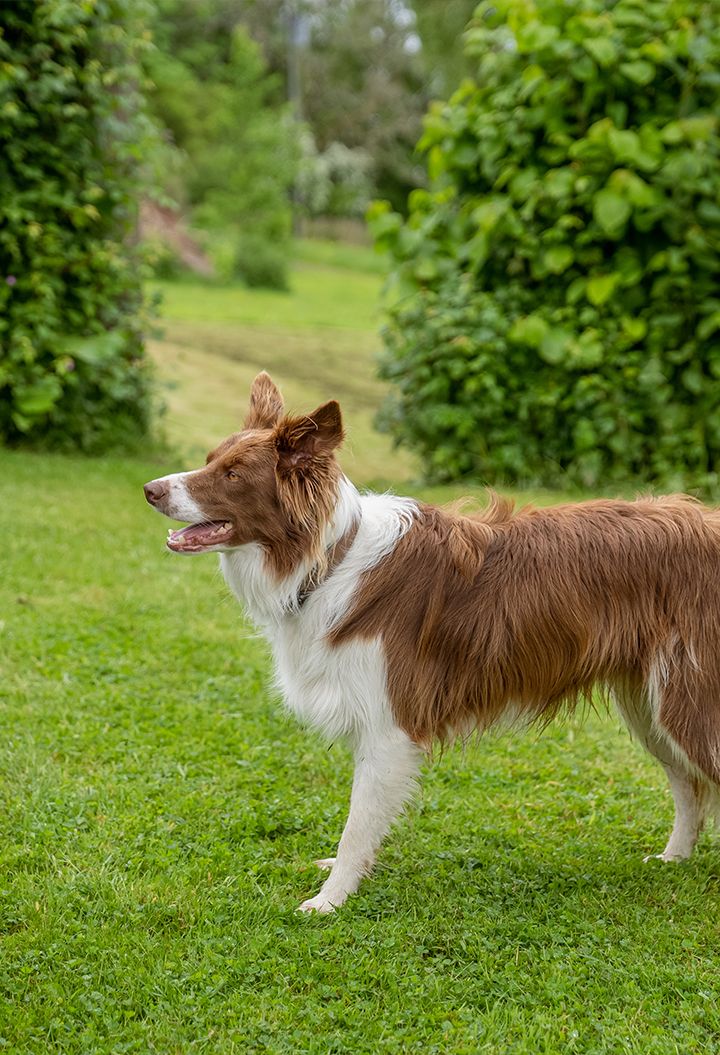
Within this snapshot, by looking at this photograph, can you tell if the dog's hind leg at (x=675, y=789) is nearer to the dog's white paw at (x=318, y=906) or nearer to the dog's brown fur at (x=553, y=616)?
the dog's brown fur at (x=553, y=616)

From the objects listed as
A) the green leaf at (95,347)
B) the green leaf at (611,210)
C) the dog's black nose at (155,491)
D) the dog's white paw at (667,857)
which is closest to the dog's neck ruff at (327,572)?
the dog's black nose at (155,491)

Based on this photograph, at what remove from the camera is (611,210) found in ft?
25.7

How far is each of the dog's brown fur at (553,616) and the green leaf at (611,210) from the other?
16.1 ft

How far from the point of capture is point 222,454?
342 cm

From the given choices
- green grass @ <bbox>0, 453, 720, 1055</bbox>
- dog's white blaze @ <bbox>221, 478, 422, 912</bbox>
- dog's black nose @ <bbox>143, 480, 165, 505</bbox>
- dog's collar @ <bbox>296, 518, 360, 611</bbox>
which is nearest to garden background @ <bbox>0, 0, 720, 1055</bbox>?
green grass @ <bbox>0, 453, 720, 1055</bbox>

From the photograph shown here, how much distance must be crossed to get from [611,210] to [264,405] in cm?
511

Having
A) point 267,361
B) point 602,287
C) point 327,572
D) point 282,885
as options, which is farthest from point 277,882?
point 267,361

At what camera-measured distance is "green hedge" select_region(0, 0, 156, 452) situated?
7.80m

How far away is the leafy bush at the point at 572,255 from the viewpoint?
788 cm

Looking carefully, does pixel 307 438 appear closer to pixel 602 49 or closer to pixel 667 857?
pixel 667 857

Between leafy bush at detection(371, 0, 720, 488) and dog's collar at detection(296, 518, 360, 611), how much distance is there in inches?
200

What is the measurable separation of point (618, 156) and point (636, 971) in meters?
Answer: 6.24

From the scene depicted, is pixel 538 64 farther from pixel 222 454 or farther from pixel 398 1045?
pixel 398 1045

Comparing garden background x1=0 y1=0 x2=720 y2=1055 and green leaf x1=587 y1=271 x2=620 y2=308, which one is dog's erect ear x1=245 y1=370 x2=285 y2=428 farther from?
green leaf x1=587 y1=271 x2=620 y2=308
